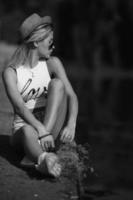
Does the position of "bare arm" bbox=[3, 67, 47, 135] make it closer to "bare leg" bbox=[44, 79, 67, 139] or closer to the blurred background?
"bare leg" bbox=[44, 79, 67, 139]

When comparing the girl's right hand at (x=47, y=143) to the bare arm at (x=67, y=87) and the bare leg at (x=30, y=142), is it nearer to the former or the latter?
the bare leg at (x=30, y=142)

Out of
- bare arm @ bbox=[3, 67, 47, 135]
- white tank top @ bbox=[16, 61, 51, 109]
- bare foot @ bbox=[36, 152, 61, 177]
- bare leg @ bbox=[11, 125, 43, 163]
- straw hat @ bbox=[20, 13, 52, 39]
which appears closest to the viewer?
bare foot @ bbox=[36, 152, 61, 177]

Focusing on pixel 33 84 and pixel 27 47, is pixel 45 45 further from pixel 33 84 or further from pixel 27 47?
pixel 33 84

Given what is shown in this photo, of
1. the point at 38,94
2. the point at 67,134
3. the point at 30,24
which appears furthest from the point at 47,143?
the point at 30,24

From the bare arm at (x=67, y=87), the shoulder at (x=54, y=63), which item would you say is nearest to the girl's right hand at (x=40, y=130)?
the bare arm at (x=67, y=87)

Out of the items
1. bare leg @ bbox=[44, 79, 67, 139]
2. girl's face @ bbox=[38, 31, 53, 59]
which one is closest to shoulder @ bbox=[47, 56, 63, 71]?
girl's face @ bbox=[38, 31, 53, 59]

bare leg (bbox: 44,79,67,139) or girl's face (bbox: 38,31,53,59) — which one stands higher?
girl's face (bbox: 38,31,53,59)

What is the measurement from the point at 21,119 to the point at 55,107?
32 centimetres

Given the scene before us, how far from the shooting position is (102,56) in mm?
41375

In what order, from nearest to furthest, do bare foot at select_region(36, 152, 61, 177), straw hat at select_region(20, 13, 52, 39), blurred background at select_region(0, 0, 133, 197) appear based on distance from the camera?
bare foot at select_region(36, 152, 61, 177) → straw hat at select_region(20, 13, 52, 39) → blurred background at select_region(0, 0, 133, 197)

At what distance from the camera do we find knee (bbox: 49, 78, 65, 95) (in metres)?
4.82

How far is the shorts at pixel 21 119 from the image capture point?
196 inches

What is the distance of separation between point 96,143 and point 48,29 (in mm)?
2476

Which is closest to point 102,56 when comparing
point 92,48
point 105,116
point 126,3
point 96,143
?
point 92,48
